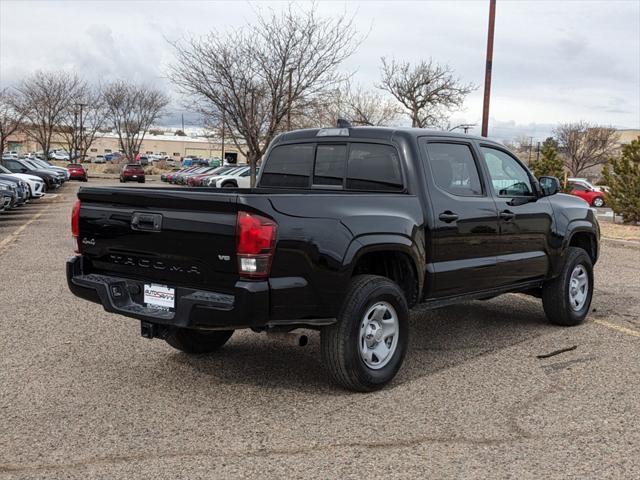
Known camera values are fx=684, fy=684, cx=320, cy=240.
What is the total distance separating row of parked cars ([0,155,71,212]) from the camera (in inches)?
722

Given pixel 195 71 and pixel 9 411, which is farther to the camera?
pixel 195 71

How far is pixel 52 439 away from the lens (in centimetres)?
385

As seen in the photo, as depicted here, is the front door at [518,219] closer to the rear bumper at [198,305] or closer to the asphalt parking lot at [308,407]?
the asphalt parking lot at [308,407]

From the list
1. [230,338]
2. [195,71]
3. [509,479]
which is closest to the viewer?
[509,479]

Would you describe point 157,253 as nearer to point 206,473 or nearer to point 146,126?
point 206,473

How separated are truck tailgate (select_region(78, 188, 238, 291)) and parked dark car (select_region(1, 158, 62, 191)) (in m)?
28.7

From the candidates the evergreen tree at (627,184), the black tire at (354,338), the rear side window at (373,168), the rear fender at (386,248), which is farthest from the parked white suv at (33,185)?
the black tire at (354,338)

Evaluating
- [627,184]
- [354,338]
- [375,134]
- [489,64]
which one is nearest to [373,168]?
[375,134]

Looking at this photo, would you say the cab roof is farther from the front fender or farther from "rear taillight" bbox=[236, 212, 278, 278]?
"rear taillight" bbox=[236, 212, 278, 278]

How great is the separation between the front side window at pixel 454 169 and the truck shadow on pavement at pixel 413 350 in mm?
1386

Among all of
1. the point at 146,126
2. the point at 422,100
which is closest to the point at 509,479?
the point at 422,100

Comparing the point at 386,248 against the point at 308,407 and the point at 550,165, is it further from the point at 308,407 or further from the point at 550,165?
the point at 550,165

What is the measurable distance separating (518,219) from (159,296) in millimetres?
3343

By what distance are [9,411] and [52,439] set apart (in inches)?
24.3
